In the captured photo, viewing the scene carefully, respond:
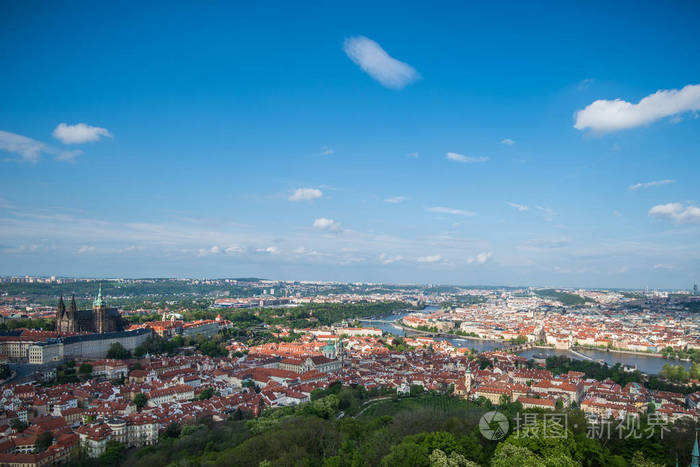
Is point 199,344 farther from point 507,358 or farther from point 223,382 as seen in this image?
point 507,358

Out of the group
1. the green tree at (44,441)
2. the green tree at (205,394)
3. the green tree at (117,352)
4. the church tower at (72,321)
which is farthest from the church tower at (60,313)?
the green tree at (44,441)

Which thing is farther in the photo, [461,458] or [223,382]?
[223,382]

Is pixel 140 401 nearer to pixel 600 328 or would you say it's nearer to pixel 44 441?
pixel 44 441

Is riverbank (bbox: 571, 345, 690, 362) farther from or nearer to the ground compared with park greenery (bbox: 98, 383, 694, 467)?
nearer to the ground

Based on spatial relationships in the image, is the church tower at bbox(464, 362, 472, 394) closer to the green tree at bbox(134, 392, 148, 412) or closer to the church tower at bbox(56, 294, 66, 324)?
the green tree at bbox(134, 392, 148, 412)

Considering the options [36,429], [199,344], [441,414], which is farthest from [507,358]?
[36,429]

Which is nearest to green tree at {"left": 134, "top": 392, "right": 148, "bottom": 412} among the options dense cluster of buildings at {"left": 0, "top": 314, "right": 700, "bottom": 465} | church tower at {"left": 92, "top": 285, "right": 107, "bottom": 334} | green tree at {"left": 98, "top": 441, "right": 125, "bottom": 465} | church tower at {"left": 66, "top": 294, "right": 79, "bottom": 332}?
dense cluster of buildings at {"left": 0, "top": 314, "right": 700, "bottom": 465}
